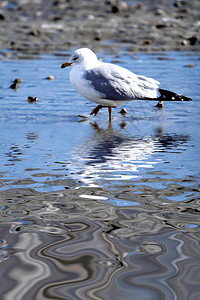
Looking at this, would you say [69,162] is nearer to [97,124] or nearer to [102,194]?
[102,194]

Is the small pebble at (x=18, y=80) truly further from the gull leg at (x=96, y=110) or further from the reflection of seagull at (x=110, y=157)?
the reflection of seagull at (x=110, y=157)

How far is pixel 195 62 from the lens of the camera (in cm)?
1225

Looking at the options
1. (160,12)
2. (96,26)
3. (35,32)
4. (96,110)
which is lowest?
(96,110)

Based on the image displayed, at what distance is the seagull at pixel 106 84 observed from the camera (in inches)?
298

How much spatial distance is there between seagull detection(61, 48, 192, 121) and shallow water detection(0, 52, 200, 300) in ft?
0.97

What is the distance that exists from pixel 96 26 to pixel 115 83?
10.2 m

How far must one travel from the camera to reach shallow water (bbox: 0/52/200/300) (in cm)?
325

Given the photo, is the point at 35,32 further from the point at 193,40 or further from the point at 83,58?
the point at 83,58

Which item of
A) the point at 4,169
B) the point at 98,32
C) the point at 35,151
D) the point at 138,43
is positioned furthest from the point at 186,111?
the point at 98,32

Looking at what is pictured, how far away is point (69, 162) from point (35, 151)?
1.93 feet

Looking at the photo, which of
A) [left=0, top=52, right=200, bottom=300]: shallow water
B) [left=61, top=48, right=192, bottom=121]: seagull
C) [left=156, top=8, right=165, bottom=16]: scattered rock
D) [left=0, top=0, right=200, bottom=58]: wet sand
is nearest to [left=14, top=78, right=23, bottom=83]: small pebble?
[left=0, top=52, right=200, bottom=300]: shallow water

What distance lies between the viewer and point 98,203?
14.4ft

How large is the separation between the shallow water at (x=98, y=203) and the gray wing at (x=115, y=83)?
0.34 m

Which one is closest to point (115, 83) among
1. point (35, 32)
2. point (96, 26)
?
point (35, 32)
